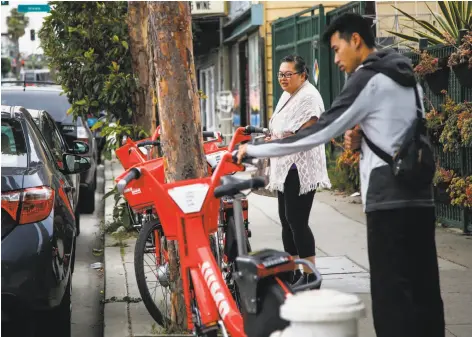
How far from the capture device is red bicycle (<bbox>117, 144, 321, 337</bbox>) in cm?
420

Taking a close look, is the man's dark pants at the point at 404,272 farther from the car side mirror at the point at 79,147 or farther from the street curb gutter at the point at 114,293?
the car side mirror at the point at 79,147

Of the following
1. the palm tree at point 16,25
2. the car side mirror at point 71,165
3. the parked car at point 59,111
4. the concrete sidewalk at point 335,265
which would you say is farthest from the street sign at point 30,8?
the palm tree at point 16,25

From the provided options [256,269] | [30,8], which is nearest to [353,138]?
[256,269]

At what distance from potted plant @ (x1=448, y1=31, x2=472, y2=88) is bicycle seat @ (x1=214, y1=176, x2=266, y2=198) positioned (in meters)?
4.95

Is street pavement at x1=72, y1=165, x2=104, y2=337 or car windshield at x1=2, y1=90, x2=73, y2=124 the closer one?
street pavement at x1=72, y1=165, x2=104, y2=337

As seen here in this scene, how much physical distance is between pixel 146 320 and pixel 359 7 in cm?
814

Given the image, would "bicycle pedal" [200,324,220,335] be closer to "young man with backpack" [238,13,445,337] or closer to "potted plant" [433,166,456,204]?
"young man with backpack" [238,13,445,337]

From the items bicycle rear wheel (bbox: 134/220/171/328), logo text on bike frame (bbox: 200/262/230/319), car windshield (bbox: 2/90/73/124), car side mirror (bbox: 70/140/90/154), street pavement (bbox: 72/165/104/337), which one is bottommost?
street pavement (bbox: 72/165/104/337)

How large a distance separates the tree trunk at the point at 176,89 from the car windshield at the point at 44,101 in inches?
314

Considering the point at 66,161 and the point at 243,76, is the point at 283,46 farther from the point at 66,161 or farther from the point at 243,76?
the point at 66,161

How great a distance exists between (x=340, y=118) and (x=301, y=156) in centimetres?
268

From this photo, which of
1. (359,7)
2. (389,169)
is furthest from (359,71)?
(359,7)

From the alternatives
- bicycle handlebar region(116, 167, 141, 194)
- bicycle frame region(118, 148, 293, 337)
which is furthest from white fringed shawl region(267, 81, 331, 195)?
bicycle handlebar region(116, 167, 141, 194)

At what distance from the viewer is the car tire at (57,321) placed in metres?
6.12
